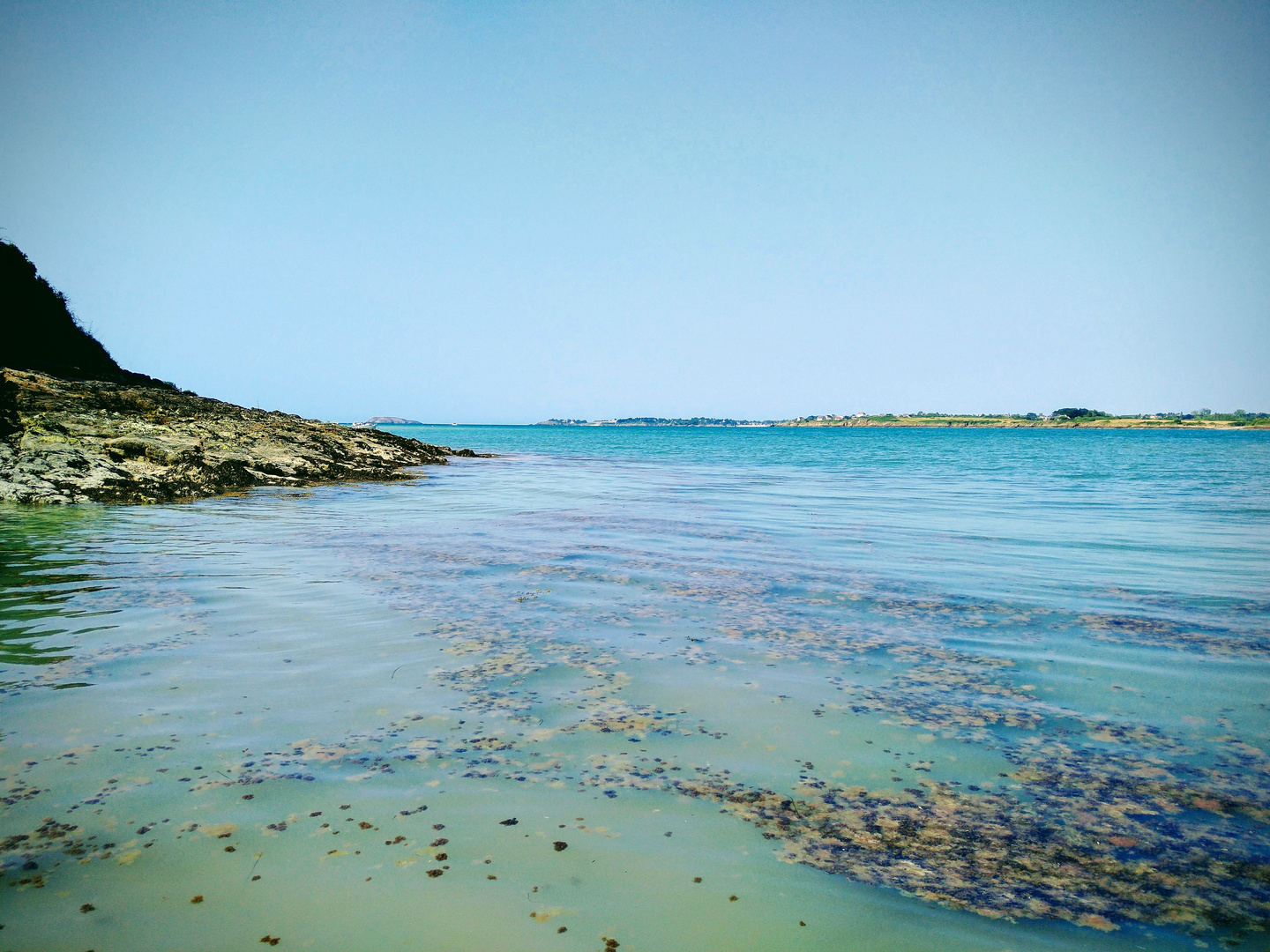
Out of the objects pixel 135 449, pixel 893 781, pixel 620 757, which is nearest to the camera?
pixel 893 781

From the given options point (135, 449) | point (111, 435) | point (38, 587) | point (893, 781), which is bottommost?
point (893, 781)

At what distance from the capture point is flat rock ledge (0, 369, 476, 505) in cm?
1198

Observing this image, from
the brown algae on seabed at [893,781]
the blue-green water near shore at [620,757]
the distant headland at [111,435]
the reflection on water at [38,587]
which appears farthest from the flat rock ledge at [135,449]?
the brown algae on seabed at [893,781]

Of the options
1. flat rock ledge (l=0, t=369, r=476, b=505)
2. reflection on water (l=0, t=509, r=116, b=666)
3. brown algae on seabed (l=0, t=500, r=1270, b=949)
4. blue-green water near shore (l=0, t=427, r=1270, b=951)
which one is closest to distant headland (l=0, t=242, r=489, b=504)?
flat rock ledge (l=0, t=369, r=476, b=505)

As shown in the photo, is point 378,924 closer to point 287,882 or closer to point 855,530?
point 287,882

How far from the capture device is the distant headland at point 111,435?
12211 millimetres

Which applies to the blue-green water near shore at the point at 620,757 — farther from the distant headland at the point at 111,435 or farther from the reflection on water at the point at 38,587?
the distant headland at the point at 111,435

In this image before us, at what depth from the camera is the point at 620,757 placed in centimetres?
336

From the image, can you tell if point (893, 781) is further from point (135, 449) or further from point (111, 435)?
point (111, 435)

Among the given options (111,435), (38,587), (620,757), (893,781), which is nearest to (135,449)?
(111,435)

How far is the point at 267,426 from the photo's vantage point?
20188mm

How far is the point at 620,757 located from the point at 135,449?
1423 cm

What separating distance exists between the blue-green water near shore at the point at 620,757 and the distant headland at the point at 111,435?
4.84 meters

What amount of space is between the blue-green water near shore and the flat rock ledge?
15.6ft
